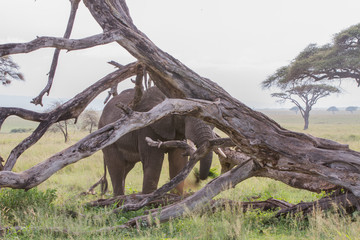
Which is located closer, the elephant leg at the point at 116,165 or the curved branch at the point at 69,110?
the curved branch at the point at 69,110

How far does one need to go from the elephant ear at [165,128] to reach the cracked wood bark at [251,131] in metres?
1.83

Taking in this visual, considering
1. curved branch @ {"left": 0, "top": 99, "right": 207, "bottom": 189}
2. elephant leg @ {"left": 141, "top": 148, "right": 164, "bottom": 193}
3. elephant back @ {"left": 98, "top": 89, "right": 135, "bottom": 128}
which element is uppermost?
elephant back @ {"left": 98, "top": 89, "right": 135, "bottom": 128}

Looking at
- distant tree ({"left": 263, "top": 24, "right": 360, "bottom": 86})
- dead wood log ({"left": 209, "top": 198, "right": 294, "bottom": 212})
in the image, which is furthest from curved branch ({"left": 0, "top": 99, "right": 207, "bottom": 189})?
distant tree ({"left": 263, "top": 24, "right": 360, "bottom": 86})

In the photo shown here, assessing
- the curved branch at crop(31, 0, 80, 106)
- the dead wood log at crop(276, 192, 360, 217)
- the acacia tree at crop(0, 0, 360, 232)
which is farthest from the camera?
the curved branch at crop(31, 0, 80, 106)

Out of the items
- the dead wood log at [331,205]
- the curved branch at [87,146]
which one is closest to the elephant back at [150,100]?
the curved branch at [87,146]

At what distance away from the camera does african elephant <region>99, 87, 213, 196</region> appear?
6.22 meters

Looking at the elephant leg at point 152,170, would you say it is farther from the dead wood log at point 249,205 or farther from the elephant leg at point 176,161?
the dead wood log at point 249,205

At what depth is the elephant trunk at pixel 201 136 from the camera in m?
6.09

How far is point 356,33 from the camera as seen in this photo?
18.6m

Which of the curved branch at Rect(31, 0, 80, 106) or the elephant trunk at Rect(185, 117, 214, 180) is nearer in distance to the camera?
the elephant trunk at Rect(185, 117, 214, 180)

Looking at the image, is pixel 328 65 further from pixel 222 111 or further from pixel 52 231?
pixel 52 231

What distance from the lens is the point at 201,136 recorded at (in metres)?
6.11

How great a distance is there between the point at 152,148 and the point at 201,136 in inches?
51.4

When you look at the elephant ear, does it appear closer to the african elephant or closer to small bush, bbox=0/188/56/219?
the african elephant
